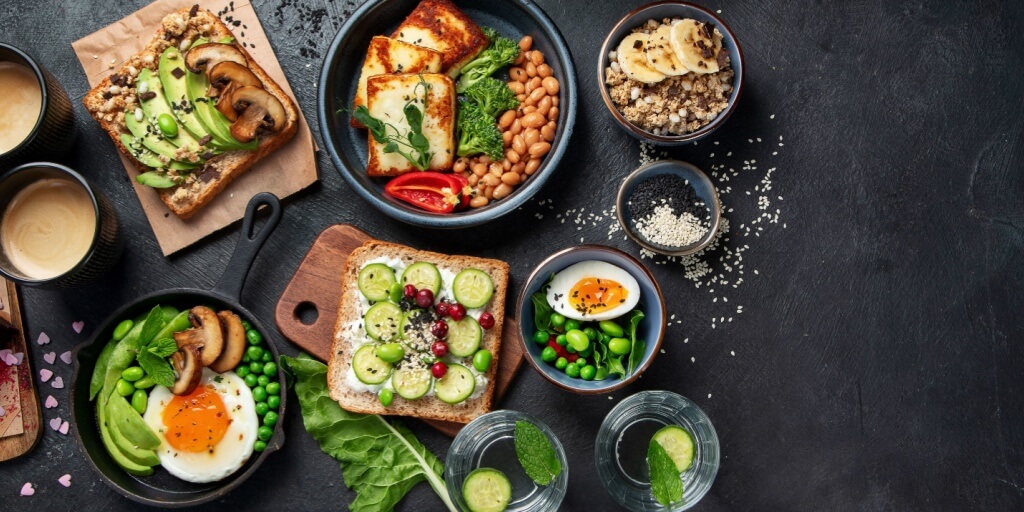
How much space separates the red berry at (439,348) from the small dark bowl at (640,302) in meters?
0.35

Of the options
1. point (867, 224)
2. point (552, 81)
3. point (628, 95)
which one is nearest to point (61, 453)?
point (552, 81)

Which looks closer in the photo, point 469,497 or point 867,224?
point 469,497

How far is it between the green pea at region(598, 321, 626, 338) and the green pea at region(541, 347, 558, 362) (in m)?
0.26

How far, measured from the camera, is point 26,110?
→ 11.3 feet

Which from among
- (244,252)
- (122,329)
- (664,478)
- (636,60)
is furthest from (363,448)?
(636,60)

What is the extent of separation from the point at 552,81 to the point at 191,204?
1855 mm

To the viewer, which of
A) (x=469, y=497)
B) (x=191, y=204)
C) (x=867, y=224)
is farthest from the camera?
(x=867, y=224)

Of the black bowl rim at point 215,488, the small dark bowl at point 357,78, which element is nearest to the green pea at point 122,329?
the black bowl rim at point 215,488

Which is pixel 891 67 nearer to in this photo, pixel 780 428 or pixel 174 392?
pixel 780 428

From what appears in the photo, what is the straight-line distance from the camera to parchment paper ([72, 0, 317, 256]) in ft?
11.7

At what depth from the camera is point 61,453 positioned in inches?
142

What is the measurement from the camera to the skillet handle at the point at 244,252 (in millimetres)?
3438

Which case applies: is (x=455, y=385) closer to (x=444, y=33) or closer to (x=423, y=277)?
(x=423, y=277)

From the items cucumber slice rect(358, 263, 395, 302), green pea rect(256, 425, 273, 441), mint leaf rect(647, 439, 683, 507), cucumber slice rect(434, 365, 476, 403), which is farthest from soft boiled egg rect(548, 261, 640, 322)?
green pea rect(256, 425, 273, 441)
